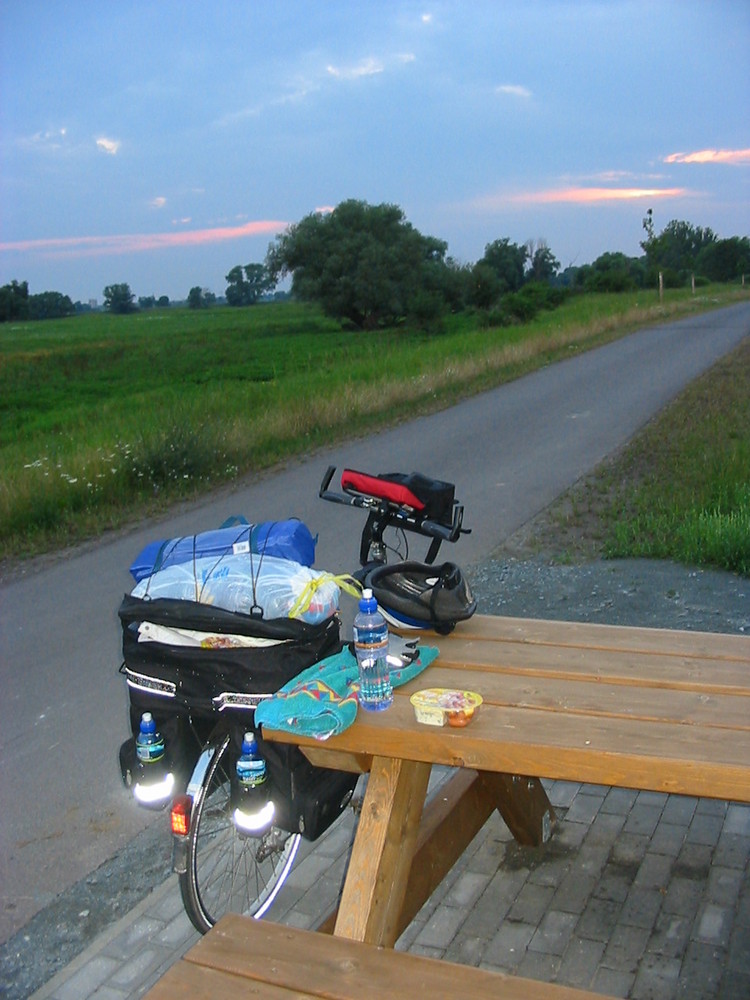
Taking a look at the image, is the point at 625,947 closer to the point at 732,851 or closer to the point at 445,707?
the point at 732,851

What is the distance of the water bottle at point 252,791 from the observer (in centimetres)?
289

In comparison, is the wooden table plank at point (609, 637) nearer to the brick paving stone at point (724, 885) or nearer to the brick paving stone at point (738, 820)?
the brick paving stone at point (724, 885)

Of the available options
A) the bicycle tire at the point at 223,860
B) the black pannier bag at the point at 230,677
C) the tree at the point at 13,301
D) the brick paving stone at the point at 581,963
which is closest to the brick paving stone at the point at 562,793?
the brick paving stone at the point at 581,963

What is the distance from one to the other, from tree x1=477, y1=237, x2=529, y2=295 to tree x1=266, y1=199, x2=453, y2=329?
Answer: 71.9 ft

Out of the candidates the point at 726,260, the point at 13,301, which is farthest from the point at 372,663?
the point at 726,260

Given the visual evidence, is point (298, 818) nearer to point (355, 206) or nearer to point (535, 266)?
point (355, 206)

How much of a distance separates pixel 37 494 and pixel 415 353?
15.3 meters

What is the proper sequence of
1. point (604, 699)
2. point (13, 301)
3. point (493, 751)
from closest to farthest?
point (493, 751) → point (604, 699) → point (13, 301)

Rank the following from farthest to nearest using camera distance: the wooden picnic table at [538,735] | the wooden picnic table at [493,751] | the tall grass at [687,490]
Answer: the tall grass at [687,490] → the wooden picnic table at [538,735] → the wooden picnic table at [493,751]

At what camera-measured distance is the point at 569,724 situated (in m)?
2.49

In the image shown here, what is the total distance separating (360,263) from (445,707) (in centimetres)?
5813

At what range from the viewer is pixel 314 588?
117 inches

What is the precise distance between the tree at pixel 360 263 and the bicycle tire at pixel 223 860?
180 ft

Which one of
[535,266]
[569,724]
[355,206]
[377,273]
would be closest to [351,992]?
[569,724]
